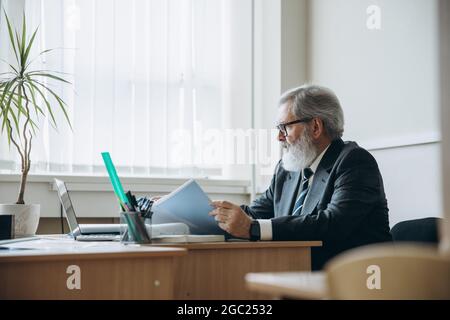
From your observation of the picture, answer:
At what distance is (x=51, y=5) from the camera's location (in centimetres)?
350

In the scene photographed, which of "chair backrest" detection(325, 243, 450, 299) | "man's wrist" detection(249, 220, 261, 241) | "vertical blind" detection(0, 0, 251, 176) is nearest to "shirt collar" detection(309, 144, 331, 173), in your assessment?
"man's wrist" detection(249, 220, 261, 241)

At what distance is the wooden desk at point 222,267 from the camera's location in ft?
6.11

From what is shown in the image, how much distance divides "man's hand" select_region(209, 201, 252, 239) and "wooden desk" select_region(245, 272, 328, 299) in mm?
977

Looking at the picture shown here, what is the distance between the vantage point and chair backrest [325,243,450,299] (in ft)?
2.43

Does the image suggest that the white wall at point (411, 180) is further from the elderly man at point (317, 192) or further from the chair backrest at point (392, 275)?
the chair backrest at point (392, 275)

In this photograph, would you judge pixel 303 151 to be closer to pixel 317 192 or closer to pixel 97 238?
pixel 317 192

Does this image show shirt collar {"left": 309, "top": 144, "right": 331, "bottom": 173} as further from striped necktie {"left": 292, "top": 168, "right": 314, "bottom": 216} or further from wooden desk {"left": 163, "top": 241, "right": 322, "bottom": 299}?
wooden desk {"left": 163, "top": 241, "right": 322, "bottom": 299}

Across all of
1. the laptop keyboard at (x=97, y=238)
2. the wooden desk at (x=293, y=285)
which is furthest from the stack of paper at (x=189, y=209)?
the wooden desk at (x=293, y=285)

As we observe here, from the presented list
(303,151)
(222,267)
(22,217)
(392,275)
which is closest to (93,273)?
(222,267)

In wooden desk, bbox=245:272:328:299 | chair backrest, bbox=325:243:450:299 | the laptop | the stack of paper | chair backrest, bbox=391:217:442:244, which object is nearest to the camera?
chair backrest, bbox=325:243:450:299

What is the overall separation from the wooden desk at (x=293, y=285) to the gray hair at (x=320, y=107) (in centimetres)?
164

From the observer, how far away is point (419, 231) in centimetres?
229

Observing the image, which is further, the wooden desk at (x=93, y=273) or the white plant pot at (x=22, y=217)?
the white plant pot at (x=22, y=217)
